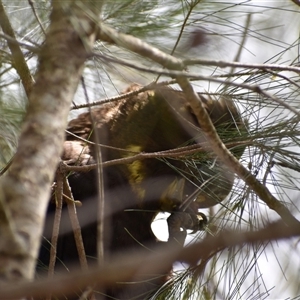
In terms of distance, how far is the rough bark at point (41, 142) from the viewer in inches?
33.4

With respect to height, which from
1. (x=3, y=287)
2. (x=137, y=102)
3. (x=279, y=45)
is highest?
(x=137, y=102)

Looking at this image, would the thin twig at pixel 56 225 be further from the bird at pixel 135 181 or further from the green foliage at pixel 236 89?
the bird at pixel 135 181

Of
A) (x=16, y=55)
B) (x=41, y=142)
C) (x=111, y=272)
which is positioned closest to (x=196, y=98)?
(x=41, y=142)

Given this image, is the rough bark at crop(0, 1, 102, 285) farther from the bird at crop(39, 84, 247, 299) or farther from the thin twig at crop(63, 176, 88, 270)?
the bird at crop(39, 84, 247, 299)

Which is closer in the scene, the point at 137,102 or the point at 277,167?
the point at 277,167

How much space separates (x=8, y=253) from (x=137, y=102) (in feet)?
5.96

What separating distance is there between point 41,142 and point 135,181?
5.43 ft

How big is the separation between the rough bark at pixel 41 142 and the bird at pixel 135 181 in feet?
3.59

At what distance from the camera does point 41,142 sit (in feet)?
3.07

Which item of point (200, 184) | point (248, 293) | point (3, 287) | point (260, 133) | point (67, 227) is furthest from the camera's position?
point (67, 227)

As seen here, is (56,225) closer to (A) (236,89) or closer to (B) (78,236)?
(B) (78,236)

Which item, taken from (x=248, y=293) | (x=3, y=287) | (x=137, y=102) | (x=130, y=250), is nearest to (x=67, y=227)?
(x=130, y=250)

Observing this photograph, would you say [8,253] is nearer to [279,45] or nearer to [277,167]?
[277,167]

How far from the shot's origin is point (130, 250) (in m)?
2.46
